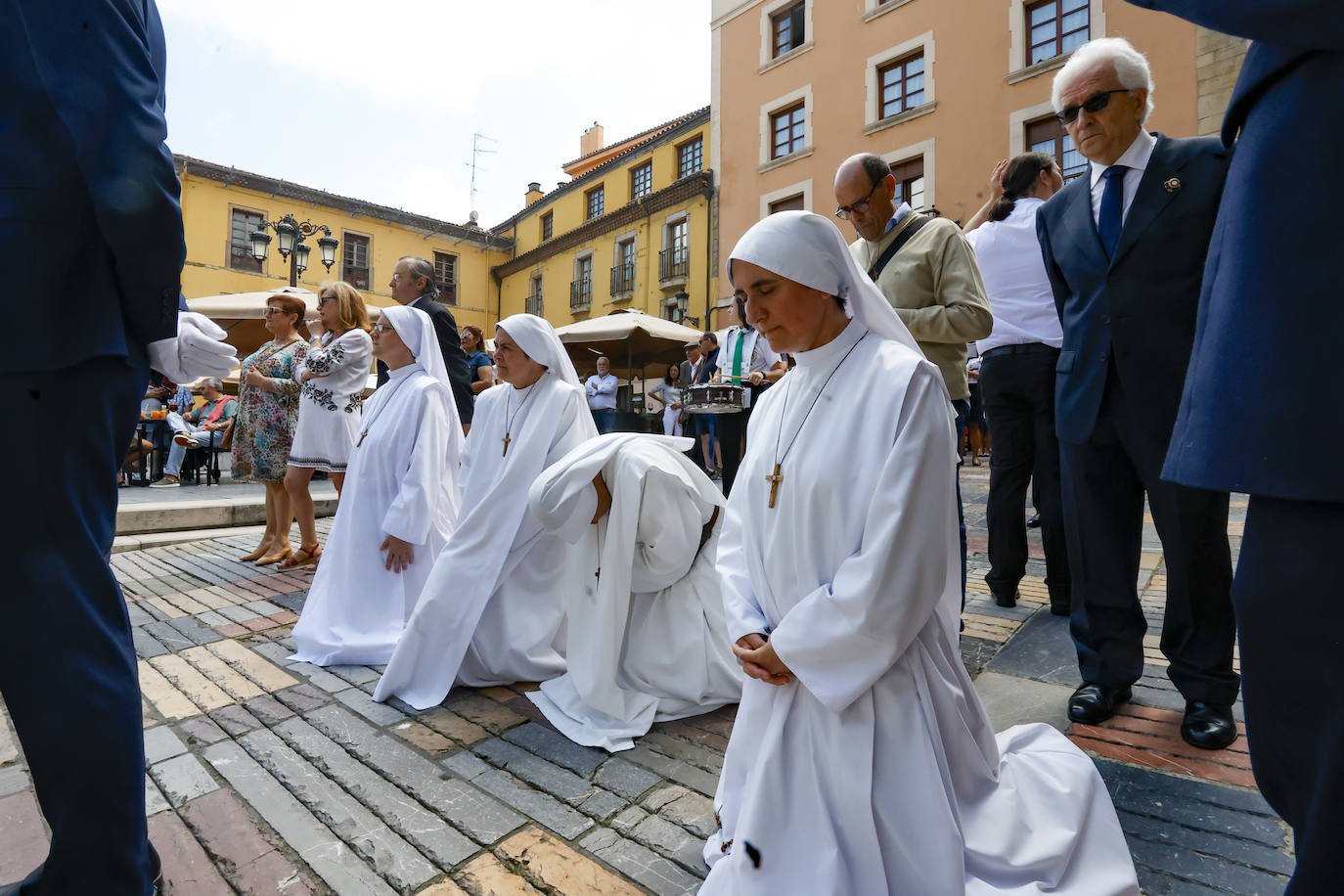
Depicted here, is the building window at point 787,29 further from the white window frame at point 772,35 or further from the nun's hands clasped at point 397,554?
the nun's hands clasped at point 397,554

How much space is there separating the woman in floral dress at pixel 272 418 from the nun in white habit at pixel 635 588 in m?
3.73

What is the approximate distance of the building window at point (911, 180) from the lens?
17.1 m

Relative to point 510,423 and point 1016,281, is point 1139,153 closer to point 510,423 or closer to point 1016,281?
→ point 1016,281

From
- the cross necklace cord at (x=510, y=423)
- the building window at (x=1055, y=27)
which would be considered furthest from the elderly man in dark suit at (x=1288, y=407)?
the building window at (x=1055, y=27)

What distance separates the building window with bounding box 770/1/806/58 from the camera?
65.9 ft

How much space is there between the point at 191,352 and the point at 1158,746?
304 cm

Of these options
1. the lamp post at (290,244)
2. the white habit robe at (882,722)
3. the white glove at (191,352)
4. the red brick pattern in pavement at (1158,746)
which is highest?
the lamp post at (290,244)

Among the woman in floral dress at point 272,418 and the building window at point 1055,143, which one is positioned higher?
the building window at point 1055,143

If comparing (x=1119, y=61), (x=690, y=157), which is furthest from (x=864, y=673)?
(x=690, y=157)

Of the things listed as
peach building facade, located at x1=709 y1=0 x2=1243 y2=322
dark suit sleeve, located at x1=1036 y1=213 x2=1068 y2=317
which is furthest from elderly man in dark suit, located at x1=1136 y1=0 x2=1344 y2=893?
peach building facade, located at x1=709 y1=0 x2=1243 y2=322

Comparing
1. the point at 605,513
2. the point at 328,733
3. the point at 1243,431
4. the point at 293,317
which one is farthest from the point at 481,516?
the point at 293,317

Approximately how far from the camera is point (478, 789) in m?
2.23

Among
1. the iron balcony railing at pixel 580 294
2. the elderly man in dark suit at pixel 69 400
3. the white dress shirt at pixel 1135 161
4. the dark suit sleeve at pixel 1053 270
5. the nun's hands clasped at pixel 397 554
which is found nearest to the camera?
the elderly man in dark suit at pixel 69 400

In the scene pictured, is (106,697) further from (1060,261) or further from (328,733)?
(1060,261)
